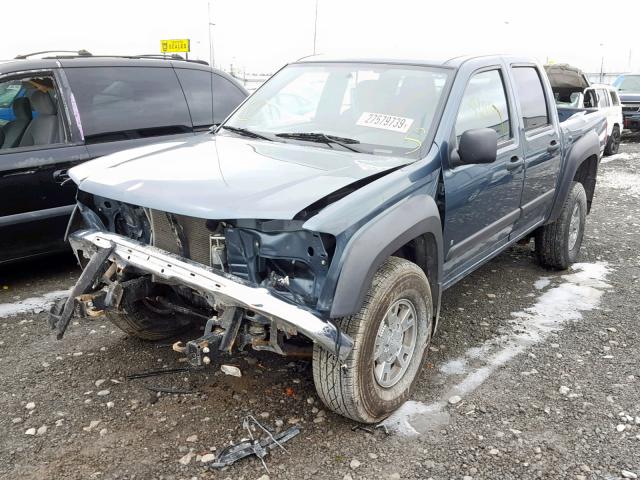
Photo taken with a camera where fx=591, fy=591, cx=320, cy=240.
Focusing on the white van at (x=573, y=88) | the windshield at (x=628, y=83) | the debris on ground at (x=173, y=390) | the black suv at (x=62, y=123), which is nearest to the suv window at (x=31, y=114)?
the black suv at (x=62, y=123)

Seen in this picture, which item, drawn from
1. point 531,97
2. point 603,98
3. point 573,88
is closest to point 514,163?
point 531,97

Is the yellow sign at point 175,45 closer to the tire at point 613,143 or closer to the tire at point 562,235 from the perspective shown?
the tire at point 562,235

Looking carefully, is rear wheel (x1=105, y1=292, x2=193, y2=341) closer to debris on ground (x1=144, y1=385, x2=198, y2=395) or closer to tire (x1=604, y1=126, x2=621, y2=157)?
debris on ground (x1=144, y1=385, x2=198, y2=395)

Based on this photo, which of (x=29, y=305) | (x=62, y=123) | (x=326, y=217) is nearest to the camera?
(x=326, y=217)

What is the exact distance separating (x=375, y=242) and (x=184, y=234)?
3.14ft

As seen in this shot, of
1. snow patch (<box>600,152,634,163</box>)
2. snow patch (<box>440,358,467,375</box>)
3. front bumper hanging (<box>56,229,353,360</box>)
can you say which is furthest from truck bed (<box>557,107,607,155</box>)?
snow patch (<box>600,152,634,163</box>)

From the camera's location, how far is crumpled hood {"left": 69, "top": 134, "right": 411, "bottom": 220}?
2.57 m

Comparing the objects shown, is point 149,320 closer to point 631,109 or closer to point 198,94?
point 198,94

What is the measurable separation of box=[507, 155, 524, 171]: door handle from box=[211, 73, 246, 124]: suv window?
282cm

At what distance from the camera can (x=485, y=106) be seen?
391 cm

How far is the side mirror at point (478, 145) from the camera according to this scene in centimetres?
321

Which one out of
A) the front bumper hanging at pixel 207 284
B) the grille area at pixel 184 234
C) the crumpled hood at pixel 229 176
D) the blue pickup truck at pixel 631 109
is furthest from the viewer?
the blue pickup truck at pixel 631 109

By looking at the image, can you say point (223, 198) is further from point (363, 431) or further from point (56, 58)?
point (56, 58)

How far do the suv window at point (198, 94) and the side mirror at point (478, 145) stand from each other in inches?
121
